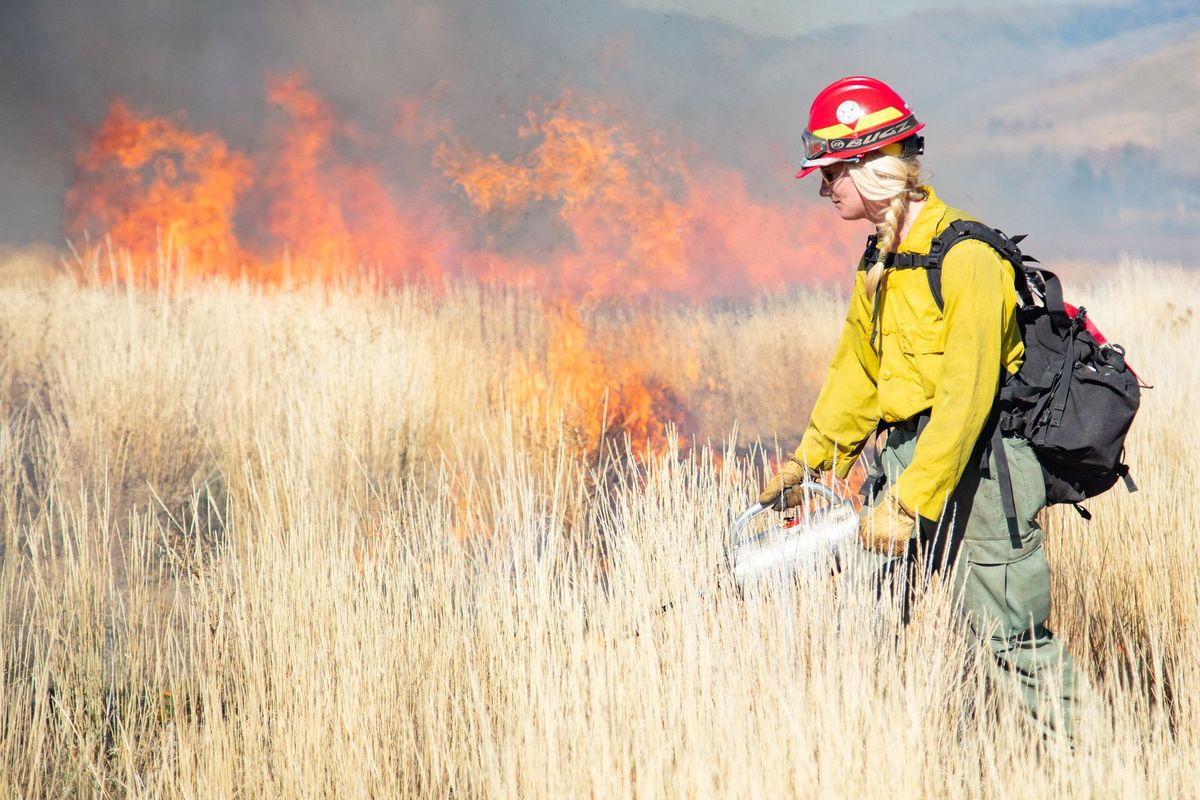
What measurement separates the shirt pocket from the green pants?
0.24 metres

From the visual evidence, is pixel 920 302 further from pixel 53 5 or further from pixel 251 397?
pixel 53 5

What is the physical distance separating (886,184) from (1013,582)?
3.26 ft

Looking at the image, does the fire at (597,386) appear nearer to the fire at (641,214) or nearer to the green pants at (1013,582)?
the fire at (641,214)

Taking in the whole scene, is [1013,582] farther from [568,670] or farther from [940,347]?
[568,670]

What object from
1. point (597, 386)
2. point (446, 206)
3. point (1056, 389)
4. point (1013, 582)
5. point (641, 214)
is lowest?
point (1013, 582)

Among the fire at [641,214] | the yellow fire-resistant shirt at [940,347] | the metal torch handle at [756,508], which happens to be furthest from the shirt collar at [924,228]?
the fire at [641,214]

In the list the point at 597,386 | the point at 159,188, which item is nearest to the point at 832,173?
the point at 597,386

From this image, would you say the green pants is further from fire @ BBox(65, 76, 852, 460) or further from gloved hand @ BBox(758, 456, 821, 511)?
fire @ BBox(65, 76, 852, 460)

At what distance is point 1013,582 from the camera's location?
2293 millimetres

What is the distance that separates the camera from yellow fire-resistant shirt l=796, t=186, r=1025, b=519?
211 centimetres

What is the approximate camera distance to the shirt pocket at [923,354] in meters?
2.24

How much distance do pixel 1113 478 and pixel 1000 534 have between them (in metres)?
0.30

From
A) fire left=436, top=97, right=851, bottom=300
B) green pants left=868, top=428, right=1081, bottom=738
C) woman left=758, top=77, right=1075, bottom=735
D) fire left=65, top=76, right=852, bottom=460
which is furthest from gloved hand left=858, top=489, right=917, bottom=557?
fire left=436, top=97, right=851, bottom=300

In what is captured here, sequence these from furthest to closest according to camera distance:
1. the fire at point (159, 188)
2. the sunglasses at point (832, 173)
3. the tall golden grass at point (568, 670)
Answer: the fire at point (159, 188) < the sunglasses at point (832, 173) < the tall golden grass at point (568, 670)
